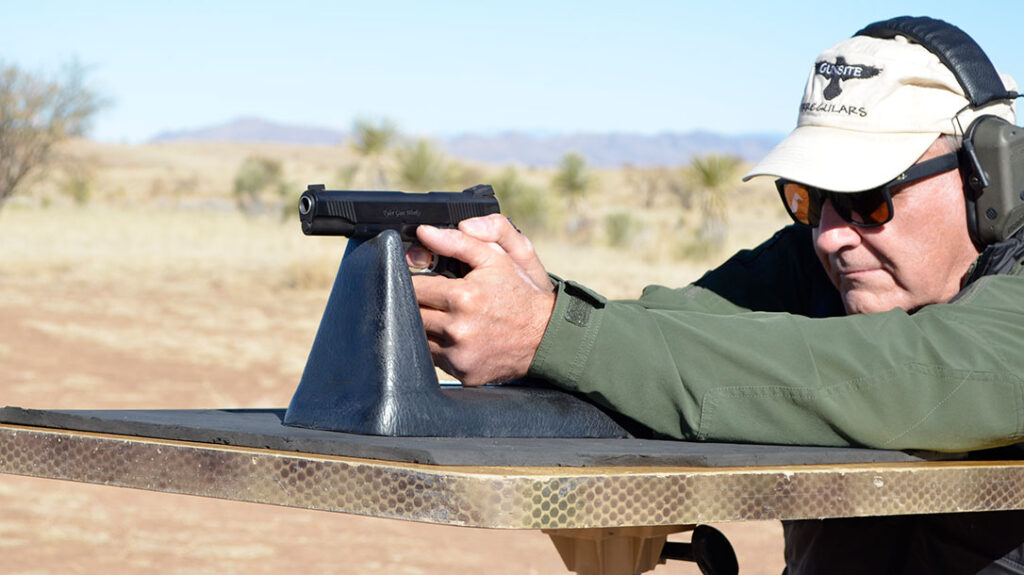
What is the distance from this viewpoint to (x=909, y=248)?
2.15 metres

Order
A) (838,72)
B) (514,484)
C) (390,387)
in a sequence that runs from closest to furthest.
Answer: (514,484) → (390,387) → (838,72)

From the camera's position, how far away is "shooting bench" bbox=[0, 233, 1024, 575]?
4.50 feet

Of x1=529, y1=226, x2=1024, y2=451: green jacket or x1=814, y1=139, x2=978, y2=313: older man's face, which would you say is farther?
x1=814, y1=139, x2=978, y2=313: older man's face

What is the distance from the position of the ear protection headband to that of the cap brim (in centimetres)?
8

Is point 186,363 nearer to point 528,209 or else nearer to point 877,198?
point 877,198

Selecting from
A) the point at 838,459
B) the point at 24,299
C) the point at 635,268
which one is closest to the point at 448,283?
the point at 838,459

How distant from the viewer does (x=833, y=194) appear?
7.10 feet

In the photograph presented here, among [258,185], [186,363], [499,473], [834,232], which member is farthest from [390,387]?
[258,185]

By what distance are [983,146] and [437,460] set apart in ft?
4.03

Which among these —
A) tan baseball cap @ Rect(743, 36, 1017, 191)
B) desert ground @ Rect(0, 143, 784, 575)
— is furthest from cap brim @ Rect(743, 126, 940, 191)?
desert ground @ Rect(0, 143, 784, 575)

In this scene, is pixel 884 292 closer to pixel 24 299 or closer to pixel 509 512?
pixel 509 512

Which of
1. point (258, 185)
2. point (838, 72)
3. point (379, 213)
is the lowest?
point (258, 185)

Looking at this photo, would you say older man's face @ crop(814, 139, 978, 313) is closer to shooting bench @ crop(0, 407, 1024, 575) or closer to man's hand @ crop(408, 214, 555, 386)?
shooting bench @ crop(0, 407, 1024, 575)

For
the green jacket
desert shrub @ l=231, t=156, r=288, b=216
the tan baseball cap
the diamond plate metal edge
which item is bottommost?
desert shrub @ l=231, t=156, r=288, b=216
